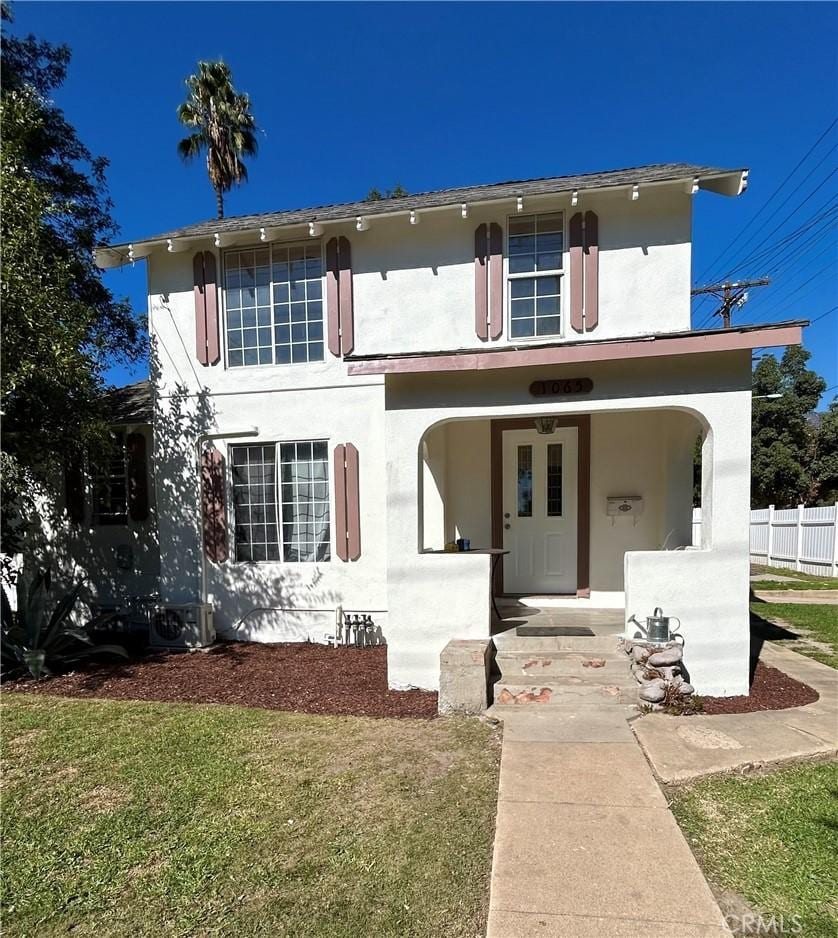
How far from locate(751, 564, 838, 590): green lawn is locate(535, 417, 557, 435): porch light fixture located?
920 centimetres

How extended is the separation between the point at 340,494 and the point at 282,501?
38.1 inches

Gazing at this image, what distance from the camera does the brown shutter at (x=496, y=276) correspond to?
682 cm

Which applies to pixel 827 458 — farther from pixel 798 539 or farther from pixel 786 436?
pixel 798 539

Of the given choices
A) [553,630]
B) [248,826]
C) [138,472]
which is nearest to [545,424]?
[553,630]

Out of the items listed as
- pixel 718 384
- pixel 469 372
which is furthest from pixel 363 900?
pixel 718 384

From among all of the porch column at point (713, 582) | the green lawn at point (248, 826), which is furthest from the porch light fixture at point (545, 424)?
the green lawn at point (248, 826)

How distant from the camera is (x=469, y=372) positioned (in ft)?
18.2

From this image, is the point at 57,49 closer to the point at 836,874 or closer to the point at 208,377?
the point at 208,377

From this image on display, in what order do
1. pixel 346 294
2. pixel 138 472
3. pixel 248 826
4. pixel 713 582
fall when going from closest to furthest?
pixel 248 826 → pixel 713 582 → pixel 346 294 → pixel 138 472

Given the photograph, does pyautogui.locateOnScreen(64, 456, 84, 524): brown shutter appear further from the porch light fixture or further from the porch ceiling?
the porch light fixture

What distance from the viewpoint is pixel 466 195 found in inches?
280

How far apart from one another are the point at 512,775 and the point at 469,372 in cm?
380

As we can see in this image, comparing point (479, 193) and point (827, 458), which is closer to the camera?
point (479, 193)

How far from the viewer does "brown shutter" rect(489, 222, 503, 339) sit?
22.4 feet
